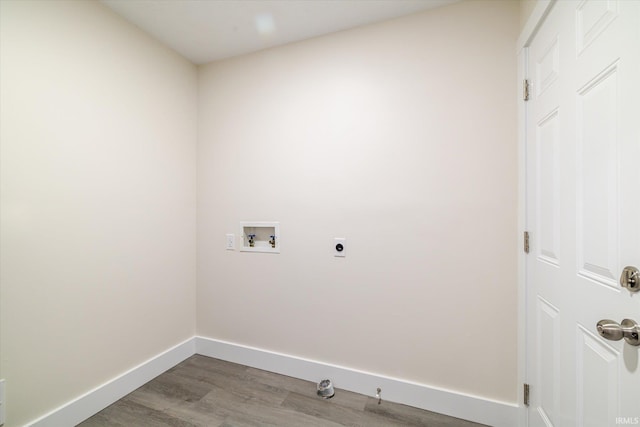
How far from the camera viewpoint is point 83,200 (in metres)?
1.57

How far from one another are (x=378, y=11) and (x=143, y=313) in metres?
2.71

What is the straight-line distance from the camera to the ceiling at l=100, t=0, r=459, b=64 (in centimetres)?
162

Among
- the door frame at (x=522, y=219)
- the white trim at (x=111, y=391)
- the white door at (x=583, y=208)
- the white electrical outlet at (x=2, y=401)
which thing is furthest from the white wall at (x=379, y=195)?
the white electrical outlet at (x=2, y=401)

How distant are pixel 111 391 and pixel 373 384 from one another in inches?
68.9

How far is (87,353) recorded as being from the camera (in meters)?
1.59

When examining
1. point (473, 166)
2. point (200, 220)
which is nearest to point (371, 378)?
point (473, 166)

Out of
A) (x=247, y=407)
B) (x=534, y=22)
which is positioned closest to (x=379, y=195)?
(x=534, y=22)

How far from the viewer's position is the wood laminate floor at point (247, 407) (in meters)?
1.54

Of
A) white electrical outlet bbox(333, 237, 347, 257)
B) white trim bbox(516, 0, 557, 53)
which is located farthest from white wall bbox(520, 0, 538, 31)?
white electrical outlet bbox(333, 237, 347, 257)

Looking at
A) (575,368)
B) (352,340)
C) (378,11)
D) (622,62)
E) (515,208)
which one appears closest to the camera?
(622,62)

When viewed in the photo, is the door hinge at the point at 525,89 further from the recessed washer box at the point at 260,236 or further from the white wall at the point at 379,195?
the recessed washer box at the point at 260,236

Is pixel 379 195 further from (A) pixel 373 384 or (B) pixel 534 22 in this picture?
(A) pixel 373 384

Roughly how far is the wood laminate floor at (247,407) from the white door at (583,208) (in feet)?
2.70

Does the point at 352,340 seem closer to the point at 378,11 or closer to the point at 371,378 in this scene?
the point at 371,378
